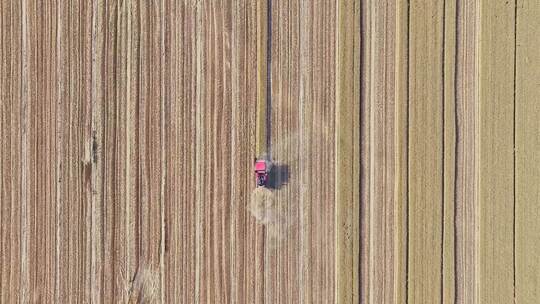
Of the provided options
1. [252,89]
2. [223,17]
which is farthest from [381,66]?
[223,17]

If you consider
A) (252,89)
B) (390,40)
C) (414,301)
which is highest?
(390,40)

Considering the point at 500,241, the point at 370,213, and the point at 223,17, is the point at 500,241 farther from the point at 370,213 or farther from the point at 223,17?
the point at 223,17

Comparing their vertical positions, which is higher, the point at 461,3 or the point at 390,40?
the point at 461,3

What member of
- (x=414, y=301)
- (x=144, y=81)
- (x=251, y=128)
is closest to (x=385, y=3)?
(x=251, y=128)

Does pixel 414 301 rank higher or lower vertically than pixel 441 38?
lower

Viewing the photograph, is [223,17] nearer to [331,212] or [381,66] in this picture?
[381,66]

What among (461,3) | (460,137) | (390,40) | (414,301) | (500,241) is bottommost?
(414,301)
